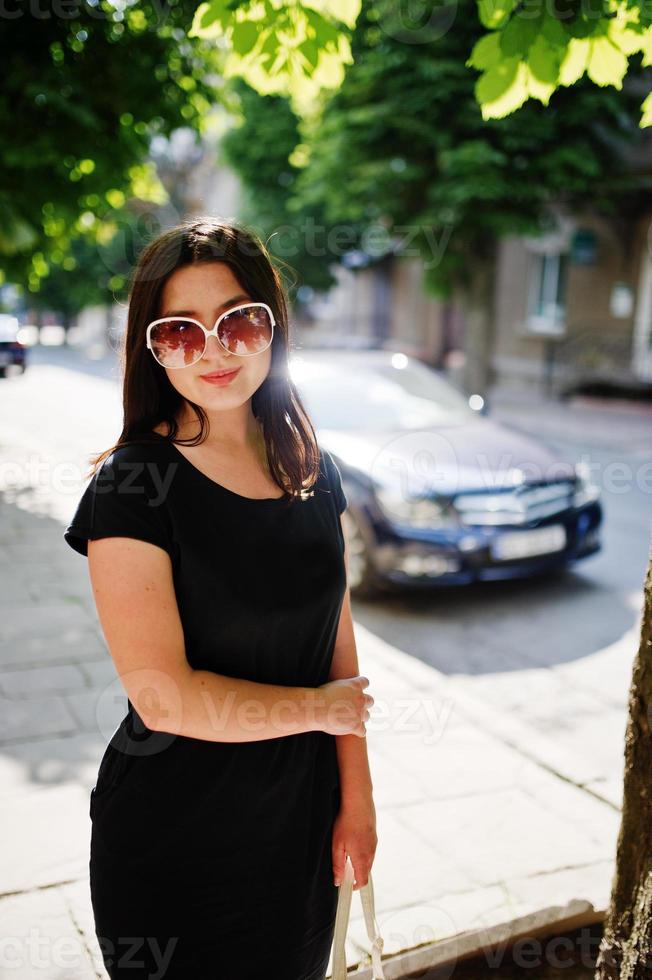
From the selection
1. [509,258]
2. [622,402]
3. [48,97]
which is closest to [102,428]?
[48,97]

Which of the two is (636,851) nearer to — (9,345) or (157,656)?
(157,656)

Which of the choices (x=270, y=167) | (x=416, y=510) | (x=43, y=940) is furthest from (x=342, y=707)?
(x=270, y=167)

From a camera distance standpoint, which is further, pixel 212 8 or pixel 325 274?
pixel 325 274

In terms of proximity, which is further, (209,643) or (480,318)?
(480,318)

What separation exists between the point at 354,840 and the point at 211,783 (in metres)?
0.35

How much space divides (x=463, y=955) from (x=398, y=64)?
14.8m

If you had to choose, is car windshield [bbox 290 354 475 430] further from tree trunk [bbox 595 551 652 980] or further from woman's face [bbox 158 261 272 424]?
woman's face [bbox 158 261 272 424]

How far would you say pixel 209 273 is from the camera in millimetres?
1670

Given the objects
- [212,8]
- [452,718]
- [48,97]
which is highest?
[48,97]

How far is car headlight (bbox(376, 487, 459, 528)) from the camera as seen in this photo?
241 inches

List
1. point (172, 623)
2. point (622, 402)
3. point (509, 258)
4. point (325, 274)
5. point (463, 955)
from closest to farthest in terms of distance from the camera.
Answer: point (172, 623), point (463, 955), point (622, 402), point (509, 258), point (325, 274)

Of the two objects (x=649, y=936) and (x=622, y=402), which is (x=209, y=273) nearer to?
(x=649, y=936)

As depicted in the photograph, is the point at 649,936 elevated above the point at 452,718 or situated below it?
above

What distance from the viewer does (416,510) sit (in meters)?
6.15
